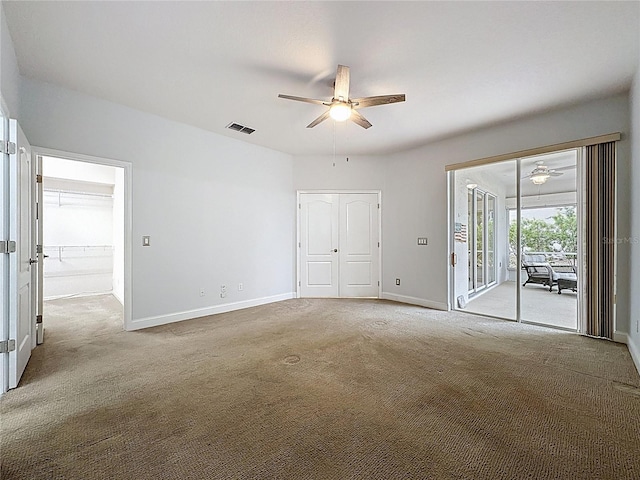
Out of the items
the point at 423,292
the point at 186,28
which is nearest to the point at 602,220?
the point at 423,292

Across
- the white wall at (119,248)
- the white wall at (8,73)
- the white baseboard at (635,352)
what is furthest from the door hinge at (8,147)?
the white baseboard at (635,352)

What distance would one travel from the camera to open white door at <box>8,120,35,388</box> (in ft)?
8.14

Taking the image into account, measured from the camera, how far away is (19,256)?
103 inches

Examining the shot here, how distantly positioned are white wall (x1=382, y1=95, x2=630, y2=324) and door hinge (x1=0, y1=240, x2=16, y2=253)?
5302mm

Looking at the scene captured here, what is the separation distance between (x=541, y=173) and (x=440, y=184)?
1413 millimetres

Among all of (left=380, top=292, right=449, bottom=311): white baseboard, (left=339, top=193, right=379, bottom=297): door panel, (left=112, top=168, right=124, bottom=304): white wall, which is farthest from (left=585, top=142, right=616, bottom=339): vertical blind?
(left=112, top=168, right=124, bottom=304): white wall

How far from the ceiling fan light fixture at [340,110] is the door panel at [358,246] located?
316 cm

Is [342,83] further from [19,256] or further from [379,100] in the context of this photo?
[19,256]

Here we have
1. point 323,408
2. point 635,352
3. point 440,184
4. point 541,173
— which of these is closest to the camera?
point 323,408

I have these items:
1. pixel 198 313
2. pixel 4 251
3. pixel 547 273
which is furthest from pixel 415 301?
pixel 4 251

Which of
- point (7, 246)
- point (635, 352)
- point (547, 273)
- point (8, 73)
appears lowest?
point (635, 352)

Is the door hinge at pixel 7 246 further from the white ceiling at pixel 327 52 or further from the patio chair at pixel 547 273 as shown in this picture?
the patio chair at pixel 547 273

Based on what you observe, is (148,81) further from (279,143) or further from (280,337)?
(280,337)

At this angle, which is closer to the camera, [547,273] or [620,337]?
→ [620,337]
